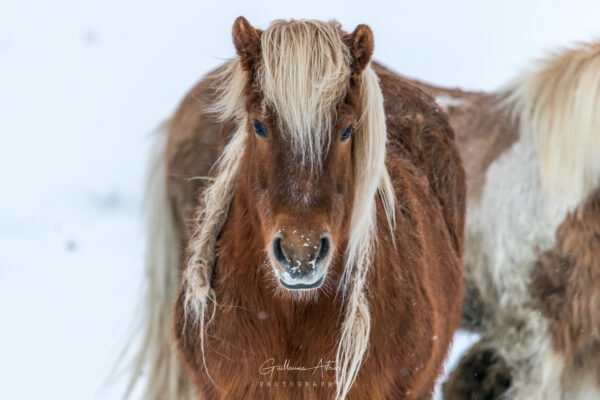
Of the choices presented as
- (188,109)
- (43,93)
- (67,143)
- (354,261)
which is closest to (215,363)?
(354,261)

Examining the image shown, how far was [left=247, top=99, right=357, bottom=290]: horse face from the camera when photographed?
1956mm

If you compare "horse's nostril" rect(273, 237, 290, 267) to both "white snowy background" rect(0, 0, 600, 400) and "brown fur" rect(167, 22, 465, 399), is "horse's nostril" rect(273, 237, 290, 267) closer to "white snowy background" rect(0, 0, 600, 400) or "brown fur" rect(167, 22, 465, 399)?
"brown fur" rect(167, 22, 465, 399)

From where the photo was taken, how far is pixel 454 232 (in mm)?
3213

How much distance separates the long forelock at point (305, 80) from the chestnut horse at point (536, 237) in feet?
6.55

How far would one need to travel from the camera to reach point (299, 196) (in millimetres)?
2025

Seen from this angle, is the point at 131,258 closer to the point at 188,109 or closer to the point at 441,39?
the point at 188,109

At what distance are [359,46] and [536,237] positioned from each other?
200 cm

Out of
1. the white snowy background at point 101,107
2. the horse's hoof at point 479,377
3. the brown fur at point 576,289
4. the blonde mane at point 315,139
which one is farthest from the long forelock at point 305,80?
the horse's hoof at point 479,377

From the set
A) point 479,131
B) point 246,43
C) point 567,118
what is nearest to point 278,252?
point 246,43

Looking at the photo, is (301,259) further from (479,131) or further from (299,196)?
(479,131)

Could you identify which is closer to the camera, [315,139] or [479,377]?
[315,139]

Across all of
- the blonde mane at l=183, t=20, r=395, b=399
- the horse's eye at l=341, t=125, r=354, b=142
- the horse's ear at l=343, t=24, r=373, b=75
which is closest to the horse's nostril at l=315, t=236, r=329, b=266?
the blonde mane at l=183, t=20, r=395, b=399

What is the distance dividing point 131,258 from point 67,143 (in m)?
1.65

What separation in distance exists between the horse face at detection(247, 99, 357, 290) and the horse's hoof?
6.75 ft
